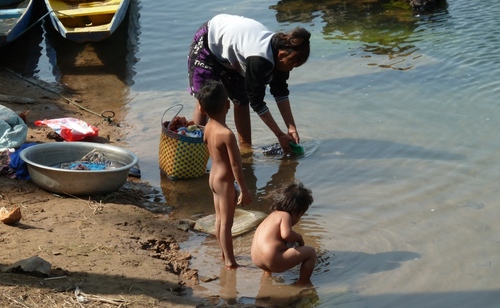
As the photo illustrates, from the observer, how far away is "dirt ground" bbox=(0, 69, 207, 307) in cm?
435

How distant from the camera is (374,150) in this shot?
24.8 feet

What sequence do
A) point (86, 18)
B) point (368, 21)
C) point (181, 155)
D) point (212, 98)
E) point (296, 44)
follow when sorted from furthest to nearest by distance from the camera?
point (368, 21) < point (86, 18) < point (181, 155) < point (296, 44) < point (212, 98)

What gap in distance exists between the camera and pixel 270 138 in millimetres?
8000

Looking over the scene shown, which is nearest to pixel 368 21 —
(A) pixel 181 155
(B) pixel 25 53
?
(B) pixel 25 53

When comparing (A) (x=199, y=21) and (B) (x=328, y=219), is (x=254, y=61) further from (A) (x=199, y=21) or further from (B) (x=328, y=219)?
(A) (x=199, y=21)

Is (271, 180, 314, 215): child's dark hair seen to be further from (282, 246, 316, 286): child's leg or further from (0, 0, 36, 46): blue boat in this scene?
(0, 0, 36, 46): blue boat

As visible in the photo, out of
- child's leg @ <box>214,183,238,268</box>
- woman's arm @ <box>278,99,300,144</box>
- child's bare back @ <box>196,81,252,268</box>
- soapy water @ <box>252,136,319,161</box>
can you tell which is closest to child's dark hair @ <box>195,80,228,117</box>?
child's bare back @ <box>196,81,252,268</box>

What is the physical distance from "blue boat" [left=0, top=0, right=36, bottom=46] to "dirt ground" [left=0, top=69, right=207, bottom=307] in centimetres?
436

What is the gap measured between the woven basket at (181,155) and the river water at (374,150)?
4.5 inches

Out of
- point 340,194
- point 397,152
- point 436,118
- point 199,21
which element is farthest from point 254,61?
point 199,21

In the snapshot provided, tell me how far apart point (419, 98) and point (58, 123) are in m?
4.10

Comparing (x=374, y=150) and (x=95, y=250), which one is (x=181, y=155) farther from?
(x=374, y=150)

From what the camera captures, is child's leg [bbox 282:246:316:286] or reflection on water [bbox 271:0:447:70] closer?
child's leg [bbox 282:246:316:286]

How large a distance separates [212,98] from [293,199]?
2.83 feet
